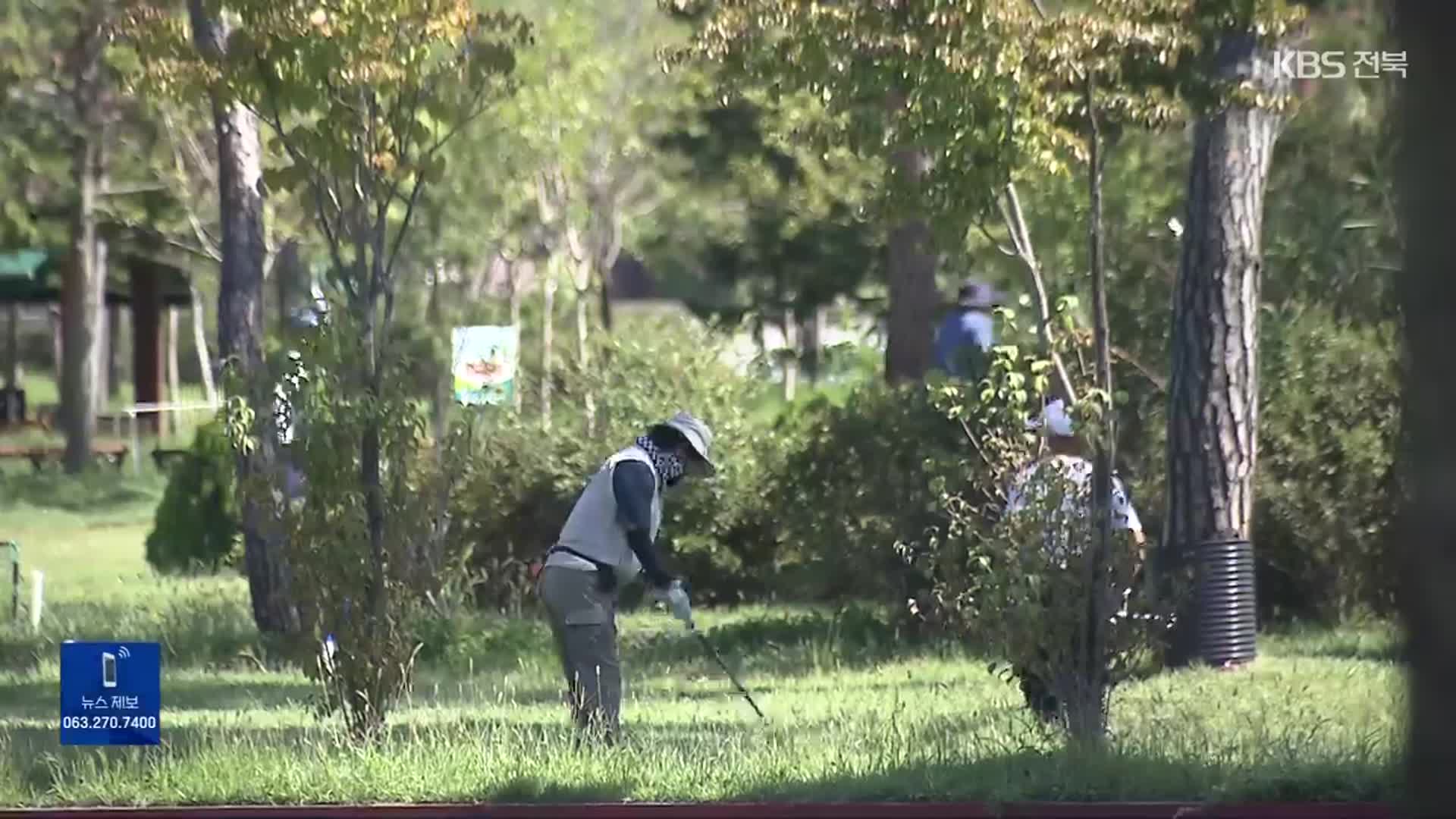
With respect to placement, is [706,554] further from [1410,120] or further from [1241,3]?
[1410,120]

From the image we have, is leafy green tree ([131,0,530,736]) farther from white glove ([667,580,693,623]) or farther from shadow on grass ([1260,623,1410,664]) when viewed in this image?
shadow on grass ([1260,623,1410,664])

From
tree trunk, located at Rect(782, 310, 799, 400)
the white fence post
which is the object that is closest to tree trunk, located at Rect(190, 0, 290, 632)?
the white fence post

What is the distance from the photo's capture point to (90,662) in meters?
9.22

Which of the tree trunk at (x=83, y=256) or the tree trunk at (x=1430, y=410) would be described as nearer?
the tree trunk at (x=1430, y=410)

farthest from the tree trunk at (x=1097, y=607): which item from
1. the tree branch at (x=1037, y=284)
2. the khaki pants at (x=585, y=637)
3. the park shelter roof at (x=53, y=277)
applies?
the park shelter roof at (x=53, y=277)

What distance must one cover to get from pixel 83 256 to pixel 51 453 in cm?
415

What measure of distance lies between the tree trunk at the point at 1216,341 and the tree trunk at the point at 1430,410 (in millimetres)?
9564

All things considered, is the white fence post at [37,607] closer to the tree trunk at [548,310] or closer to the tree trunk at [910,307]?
the tree trunk at [910,307]

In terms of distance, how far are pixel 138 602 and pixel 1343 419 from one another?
9.13 meters

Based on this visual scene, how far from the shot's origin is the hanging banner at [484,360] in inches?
710

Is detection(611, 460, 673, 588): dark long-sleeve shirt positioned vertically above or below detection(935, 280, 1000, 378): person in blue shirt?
below

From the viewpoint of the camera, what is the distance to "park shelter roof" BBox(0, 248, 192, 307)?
35.9 m

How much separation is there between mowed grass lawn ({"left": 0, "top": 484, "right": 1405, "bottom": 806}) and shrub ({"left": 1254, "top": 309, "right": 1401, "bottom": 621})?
1.67 feet

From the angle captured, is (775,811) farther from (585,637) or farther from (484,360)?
(484,360)
